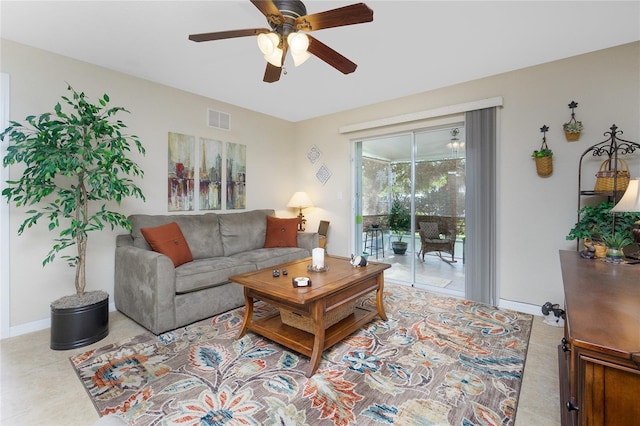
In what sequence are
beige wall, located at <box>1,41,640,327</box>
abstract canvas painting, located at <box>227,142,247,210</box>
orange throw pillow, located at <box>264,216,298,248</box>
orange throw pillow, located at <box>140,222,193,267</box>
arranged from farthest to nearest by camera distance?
1. abstract canvas painting, located at <box>227,142,247,210</box>
2. orange throw pillow, located at <box>264,216,298,248</box>
3. orange throw pillow, located at <box>140,222,193,267</box>
4. beige wall, located at <box>1,41,640,327</box>

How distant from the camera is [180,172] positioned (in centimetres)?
358

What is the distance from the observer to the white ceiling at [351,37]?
81.3 inches

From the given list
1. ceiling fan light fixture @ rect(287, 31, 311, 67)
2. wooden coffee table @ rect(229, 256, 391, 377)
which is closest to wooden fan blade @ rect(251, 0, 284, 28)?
ceiling fan light fixture @ rect(287, 31, 311, 67)

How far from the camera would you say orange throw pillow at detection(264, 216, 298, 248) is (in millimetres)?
4012

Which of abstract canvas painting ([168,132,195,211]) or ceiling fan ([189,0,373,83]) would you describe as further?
abstract canvas painting ([168,132,195,211])

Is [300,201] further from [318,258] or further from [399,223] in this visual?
[318,258]

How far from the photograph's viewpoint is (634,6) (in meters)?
2.03

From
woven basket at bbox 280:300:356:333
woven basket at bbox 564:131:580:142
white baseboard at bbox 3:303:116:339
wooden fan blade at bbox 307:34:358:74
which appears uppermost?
wooden fan blade at bbox 307:34:358:74

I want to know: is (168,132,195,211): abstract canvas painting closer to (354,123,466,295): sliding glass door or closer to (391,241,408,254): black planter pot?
(354,123,466,295): sliding glass door

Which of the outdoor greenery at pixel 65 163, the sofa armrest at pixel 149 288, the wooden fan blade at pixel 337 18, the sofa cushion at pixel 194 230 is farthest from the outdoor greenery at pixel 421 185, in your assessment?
the outdoor greenery at pixel 65 163

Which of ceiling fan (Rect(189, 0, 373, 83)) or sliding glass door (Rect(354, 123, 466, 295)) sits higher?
ceiling fan (Rect(189, 0, 373, 83))

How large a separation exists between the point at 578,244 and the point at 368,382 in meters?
2.36

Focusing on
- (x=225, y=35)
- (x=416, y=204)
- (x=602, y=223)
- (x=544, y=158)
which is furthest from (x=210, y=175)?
(x=602, y=223)

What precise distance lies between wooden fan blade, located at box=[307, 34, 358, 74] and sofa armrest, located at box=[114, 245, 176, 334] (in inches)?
82.4
